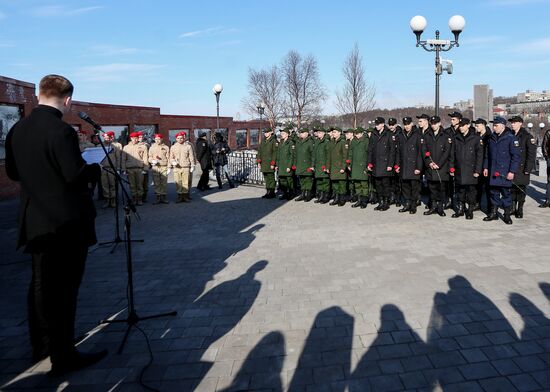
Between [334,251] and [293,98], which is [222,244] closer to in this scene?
[334,251]

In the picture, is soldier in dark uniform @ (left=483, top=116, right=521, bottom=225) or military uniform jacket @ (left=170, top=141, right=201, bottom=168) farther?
military uniform jacket @ (left=170, top=141, right=201, bottom=168)

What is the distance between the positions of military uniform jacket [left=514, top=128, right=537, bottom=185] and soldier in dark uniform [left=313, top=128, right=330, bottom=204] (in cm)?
465

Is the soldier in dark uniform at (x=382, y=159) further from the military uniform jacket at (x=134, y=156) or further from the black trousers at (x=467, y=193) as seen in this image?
the military uniform jacket at (x=134, y=156)

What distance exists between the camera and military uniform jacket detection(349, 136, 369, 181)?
37.4 feet

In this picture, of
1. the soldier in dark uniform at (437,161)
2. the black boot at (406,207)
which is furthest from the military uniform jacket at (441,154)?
the black boot at (406,207)

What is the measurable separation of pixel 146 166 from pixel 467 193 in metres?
8.49

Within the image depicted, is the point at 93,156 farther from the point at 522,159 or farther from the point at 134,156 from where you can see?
the point at 522,159

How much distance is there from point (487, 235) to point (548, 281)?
252cm

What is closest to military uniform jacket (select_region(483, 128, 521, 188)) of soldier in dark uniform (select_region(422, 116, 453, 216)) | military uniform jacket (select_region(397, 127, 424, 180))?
soldier in dark uniform (select_region(422, 116, 453, 216))

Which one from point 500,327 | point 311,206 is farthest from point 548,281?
point 311,206

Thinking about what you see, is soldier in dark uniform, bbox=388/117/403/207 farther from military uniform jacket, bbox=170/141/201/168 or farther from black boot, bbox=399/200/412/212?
military uniform jacket, bbox=170/141/201/168

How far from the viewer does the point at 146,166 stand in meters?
12.8

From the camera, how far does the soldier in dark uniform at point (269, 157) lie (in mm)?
13633

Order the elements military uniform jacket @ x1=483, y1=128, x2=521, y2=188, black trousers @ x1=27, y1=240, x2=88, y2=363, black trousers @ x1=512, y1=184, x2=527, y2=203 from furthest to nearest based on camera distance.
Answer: black trousers @ x1=512, y1=184, x2=527, y2=203 < military uniform jacket @ x1=483, y1=128, x2=521, y2=188 < black trousers @ x1=27, y1=240, x2=88, y2=363
